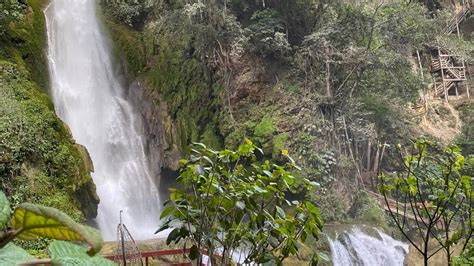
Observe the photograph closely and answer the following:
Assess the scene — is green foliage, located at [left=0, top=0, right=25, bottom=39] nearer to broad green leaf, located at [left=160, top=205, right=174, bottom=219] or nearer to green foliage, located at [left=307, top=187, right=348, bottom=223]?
broad green leaf, located at [left=160, top=205, right=174, bottom=219]

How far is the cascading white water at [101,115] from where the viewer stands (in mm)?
10945

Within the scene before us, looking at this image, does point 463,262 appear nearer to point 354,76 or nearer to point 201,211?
point 201,211

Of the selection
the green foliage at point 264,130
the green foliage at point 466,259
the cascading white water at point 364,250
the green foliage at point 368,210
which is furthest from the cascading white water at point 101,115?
the green foliage at point 466,259

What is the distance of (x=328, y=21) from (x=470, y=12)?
13.5m

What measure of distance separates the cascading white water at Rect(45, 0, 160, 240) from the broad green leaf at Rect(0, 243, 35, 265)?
9.93 meters

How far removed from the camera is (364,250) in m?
9.72

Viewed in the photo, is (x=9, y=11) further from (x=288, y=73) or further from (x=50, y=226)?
(x=50, y=226)

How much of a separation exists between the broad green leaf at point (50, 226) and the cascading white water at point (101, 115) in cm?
1000

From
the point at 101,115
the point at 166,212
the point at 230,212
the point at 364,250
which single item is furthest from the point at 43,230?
the point at 101,115

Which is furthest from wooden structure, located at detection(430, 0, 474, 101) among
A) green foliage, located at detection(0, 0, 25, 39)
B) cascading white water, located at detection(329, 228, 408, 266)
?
green foliage, located at detection(0, 0, 25, 39)

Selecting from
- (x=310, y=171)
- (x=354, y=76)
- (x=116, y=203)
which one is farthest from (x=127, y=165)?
(x=354, y=76)

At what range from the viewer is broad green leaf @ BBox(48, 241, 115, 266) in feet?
1.94

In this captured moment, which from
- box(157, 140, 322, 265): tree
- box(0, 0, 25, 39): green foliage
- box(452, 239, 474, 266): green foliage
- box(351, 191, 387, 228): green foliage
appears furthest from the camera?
box(351, 191, 387, 228): green foliage

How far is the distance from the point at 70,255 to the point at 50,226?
71mm
